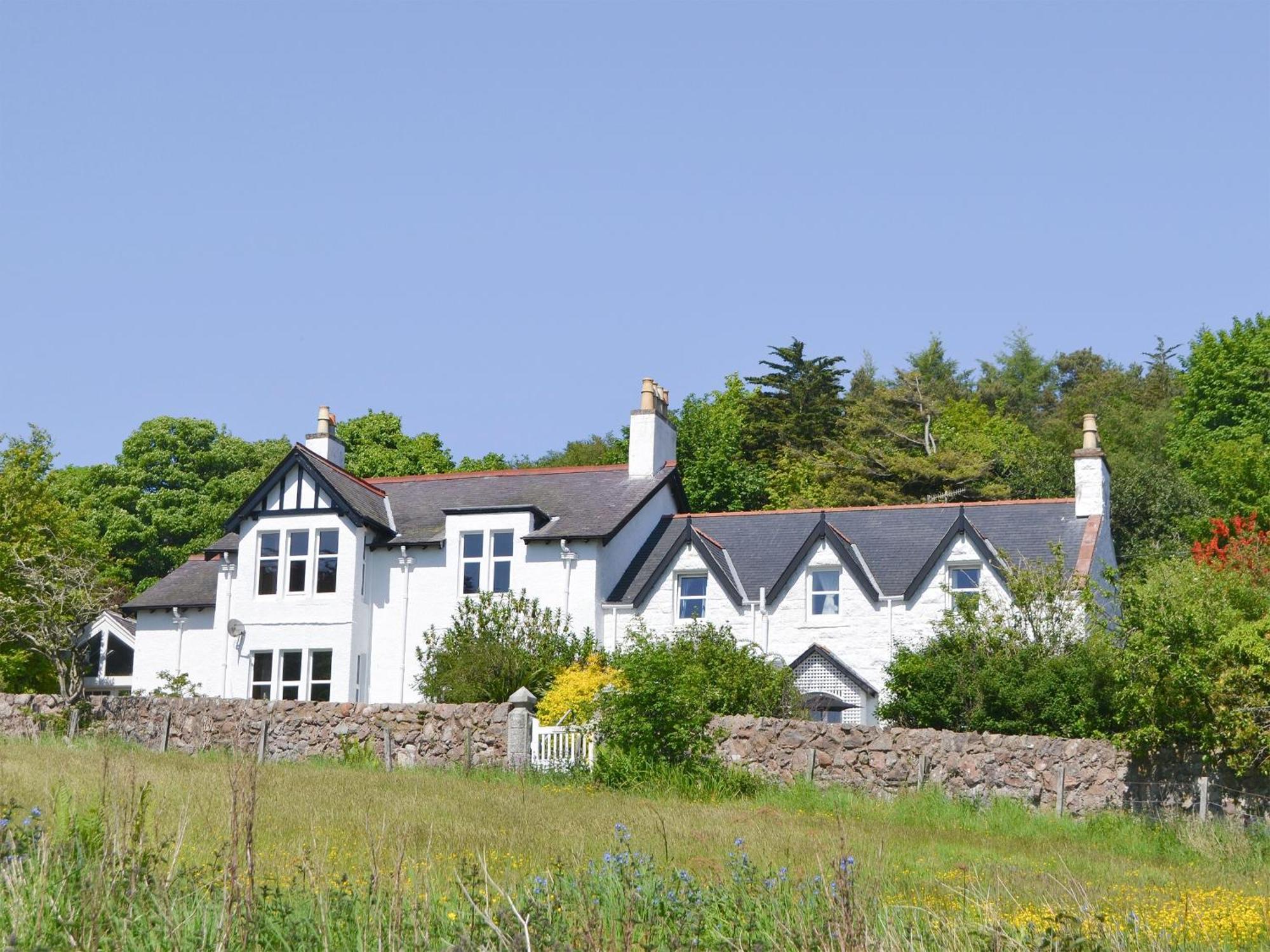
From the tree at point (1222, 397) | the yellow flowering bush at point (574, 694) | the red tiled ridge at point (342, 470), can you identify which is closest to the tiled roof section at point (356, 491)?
the red tiled ridge at point (342, 470)

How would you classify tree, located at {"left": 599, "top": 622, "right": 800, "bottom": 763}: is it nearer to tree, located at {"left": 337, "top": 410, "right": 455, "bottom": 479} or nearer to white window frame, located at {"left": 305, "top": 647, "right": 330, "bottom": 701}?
white window frame, located at {"left": 305, "top": 647, "right": 330, "bottom": 701}

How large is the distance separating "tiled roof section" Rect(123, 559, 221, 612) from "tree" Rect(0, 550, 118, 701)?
2.64m

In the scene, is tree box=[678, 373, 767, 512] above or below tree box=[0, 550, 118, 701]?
above

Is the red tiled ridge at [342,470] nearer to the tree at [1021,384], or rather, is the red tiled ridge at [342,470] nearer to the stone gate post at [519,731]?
the stone gate post at [519,731]

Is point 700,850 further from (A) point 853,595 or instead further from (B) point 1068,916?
(A) point 853,595

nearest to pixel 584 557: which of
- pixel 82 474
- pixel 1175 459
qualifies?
pixel 1175 459

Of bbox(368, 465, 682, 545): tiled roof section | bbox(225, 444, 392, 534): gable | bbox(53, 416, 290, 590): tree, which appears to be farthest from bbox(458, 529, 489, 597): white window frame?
bbox(53, 416, 290, 590): tree

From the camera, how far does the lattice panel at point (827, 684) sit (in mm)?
31906

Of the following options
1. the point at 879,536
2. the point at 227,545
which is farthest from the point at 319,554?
the point at 879,536

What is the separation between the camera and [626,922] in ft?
22.2

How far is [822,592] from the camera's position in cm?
3338

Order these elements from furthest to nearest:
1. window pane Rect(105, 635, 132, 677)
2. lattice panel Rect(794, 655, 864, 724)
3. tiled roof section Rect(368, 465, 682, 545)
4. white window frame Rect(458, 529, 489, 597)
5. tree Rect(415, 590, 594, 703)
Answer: window pane Rect(105, 635, 132, 677) → white window frame Rect(458, 529, 489, 597) → tiled roof section Rect(368, 465, 682, 545) → lattice panel Rect(794, 655, 864, 724) → tree Rect(415, 590, 594, 703)

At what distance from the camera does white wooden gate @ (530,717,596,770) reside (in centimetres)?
2395

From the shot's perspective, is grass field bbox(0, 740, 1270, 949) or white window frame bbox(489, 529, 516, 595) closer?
grass field bbox(0, 740, 1270, 949)
